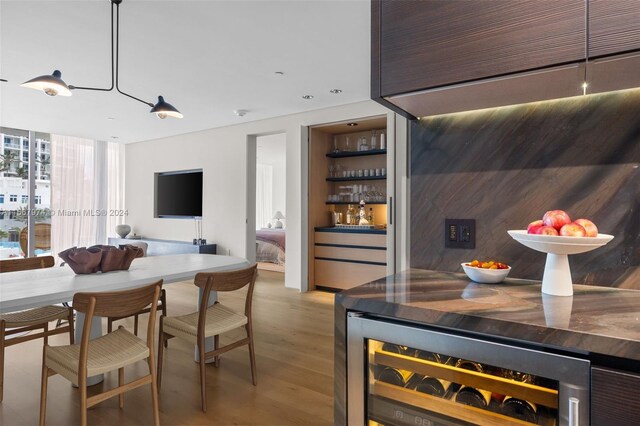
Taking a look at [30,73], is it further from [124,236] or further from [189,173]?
[124,236]

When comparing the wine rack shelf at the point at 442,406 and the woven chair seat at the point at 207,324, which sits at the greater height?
the wine rack shelf at the point at 442,406

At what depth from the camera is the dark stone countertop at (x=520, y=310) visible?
871mm

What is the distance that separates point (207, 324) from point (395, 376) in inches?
53.9

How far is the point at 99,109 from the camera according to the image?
4879 millimetres

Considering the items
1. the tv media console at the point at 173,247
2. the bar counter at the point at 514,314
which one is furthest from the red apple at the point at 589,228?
the tv media console at the point at 173,247

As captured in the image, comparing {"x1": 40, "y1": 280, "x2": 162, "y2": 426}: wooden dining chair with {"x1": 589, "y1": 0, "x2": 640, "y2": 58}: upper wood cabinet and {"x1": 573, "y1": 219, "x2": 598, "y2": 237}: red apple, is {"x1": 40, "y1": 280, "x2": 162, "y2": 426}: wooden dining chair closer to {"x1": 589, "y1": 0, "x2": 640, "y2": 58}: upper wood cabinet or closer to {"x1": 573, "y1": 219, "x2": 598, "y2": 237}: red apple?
{"x1": 573, "y1": 219, "x2": 598, "y2": 237}: red apple

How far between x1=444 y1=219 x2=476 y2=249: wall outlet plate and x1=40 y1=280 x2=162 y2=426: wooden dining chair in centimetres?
143

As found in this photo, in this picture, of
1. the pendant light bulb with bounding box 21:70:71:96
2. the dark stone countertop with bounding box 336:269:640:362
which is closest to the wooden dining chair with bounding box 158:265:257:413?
the dark stone countertop with bounding box 336:269:640:362

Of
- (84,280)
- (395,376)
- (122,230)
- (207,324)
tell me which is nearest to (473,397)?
(395,376)

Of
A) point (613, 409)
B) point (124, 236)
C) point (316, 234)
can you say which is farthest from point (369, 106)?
point (124, 236)

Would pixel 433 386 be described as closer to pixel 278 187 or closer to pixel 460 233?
pixel 460 233

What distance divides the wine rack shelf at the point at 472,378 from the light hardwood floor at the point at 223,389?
104cm

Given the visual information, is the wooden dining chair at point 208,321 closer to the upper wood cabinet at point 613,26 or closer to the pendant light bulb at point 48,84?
the pendant light bulb at point 48,84

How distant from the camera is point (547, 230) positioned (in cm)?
118
